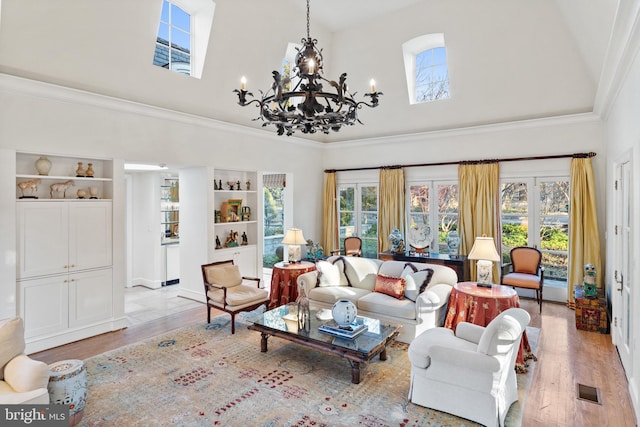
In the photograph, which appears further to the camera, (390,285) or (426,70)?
(426,70)

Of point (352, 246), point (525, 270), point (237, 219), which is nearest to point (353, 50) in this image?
point (237, 219)

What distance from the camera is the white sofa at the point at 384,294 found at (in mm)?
4449

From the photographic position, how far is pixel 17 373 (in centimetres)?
253

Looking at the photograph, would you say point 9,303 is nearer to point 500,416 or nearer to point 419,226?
point 500,416

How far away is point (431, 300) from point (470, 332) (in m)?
1.03

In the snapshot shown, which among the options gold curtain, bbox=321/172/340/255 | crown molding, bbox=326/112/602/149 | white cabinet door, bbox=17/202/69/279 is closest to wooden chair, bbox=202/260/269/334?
white cabinet door, bbox=17/202/69/279

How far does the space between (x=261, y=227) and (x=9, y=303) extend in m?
4.00

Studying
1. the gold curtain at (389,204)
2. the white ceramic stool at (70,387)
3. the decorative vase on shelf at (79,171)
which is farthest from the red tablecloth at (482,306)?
the decorative vase on shelf at (79,171)

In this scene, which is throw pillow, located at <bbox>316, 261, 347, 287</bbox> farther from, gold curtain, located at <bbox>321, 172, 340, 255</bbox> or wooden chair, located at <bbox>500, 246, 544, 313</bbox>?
gold curtain, located at <bbox>321, 172, 340, 255</bbox>

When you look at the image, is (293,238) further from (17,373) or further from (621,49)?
(621,49)

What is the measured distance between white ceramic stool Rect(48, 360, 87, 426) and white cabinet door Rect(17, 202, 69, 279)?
6.54 feet
